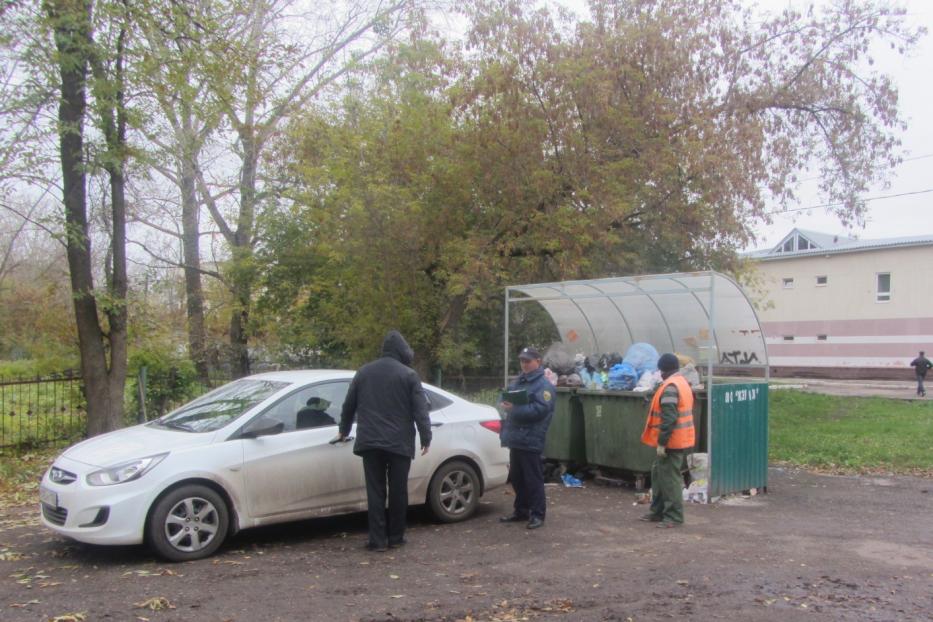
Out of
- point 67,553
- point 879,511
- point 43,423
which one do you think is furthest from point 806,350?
point 67,553

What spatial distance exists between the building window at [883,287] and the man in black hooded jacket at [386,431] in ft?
113

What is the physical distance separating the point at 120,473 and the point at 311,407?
5.46 ft

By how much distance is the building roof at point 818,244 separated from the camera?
3491 cm

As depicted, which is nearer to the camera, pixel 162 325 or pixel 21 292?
pixel 162 325

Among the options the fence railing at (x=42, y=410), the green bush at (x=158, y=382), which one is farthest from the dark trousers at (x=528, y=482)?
the green bush at (x=158, y=382)

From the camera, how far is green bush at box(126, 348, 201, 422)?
13320 millimetres

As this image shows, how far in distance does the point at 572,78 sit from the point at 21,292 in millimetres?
11843

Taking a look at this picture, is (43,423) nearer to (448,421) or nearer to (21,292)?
(21,292)

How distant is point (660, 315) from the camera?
424 inches

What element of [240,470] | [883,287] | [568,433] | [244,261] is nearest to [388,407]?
[240,470]

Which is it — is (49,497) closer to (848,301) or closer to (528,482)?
(528,482)

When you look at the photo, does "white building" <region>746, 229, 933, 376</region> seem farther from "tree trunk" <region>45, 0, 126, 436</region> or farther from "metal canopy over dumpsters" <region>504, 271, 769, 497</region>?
"tree trunk" <region>45, 0, 126, 436</region>

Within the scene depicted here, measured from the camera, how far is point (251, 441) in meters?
6.51

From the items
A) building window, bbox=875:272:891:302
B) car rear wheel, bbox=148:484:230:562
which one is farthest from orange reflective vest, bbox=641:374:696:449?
building window, bbox=875:272:891:302
